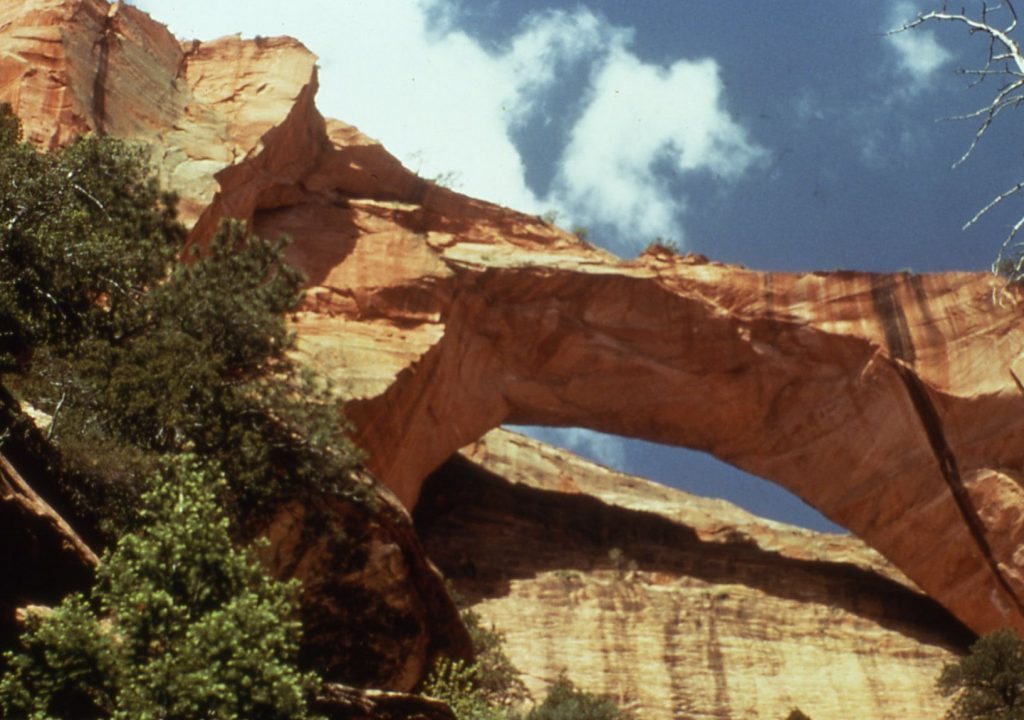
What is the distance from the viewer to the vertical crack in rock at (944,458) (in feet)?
97.2

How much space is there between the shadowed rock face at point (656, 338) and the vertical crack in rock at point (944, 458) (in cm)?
5

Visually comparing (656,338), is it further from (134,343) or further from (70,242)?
(70,242)

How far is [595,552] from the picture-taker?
3123 centimetres

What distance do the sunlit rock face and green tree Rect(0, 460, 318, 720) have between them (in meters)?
16.2

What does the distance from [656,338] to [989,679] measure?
403 inches

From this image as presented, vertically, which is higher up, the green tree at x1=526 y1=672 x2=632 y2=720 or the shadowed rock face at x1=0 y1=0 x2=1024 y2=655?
the shadowed rock face at x1=0 y1=0 x2=1024 y2=655

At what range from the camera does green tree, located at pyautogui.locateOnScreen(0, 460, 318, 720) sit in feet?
31.4

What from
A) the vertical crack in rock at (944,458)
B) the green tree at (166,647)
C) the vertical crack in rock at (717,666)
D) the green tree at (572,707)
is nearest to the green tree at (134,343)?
the green tree at (166,647)

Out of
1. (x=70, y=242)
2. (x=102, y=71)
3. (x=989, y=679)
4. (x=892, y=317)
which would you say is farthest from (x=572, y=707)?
(x=102, y=71)

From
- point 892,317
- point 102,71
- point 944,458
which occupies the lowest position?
point 944,458

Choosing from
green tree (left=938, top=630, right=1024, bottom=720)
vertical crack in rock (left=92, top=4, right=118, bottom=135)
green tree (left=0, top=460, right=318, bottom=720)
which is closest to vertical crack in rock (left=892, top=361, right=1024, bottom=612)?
green tree (left=938, top=630, right=1024, bottom=720)

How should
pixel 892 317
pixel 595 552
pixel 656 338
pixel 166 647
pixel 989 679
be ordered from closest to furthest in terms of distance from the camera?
1. pixel 166 647
2. pixel 989 679
3. pixel 892 317
4. pixel 656 338
5. pixel 595 552

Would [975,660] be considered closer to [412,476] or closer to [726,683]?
[726,683]

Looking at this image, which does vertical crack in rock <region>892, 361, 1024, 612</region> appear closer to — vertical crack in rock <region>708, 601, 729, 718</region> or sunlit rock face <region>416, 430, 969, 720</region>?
sunlit rock face <region>416, 430, 969, 720</region>
